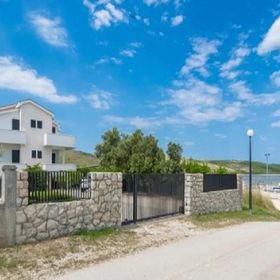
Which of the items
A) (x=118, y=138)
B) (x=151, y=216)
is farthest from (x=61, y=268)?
(x=118, y=138)

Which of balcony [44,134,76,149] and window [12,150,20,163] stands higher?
balcony [44,134,76,149]

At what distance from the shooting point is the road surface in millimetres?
7133

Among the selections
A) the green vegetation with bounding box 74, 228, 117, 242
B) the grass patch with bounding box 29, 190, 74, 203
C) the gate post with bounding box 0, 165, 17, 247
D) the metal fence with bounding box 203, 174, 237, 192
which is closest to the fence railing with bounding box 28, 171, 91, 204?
the grass patch with bounding box 29, 190, 74, 203

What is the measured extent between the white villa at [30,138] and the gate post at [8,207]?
27720 millimetres

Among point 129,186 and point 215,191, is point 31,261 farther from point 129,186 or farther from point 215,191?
point 215,191

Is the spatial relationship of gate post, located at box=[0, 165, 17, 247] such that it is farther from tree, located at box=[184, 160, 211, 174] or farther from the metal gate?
tree, located at box=[184, 160, 211, 174]

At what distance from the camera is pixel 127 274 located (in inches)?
284

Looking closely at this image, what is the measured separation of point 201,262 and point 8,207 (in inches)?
183

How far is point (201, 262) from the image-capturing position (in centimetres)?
820

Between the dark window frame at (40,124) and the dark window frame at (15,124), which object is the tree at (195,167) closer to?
the dark window frame at (40,124)

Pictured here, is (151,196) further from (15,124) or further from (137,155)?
(15,124)

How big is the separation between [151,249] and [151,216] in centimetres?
425

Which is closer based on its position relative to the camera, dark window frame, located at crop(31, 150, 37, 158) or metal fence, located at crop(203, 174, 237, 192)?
metal fence, located at crop(203, 174, 237, 192)

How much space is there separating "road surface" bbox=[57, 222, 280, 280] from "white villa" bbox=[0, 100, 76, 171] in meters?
28.4
